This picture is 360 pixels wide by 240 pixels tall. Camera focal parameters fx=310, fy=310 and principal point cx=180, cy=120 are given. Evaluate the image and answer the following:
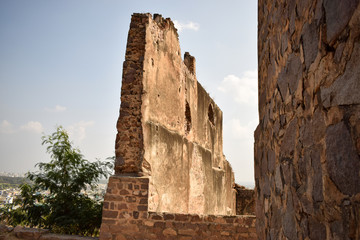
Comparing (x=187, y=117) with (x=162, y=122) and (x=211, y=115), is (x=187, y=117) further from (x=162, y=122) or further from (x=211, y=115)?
(x=211, y=115)

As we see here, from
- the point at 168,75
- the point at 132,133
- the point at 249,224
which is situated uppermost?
the point at 168,75

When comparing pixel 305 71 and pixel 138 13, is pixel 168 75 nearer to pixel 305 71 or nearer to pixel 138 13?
pixel 138 13

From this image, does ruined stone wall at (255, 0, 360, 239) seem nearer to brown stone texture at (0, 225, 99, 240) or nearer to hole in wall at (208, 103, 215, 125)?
brown stone texture at (0, 225, 99, 240)

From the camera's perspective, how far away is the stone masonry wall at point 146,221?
5.42 meters

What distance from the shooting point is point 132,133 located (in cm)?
616

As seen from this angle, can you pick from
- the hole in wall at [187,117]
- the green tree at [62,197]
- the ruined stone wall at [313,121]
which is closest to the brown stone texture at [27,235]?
the green tree at [62,197]

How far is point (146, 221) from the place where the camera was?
18.3 feet

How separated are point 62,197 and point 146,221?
3259mm

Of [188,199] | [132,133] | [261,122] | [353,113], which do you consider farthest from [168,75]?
[353,113]

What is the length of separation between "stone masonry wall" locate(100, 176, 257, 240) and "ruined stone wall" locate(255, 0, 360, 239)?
10.1ft

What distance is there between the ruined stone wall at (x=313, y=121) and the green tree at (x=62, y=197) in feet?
19.3

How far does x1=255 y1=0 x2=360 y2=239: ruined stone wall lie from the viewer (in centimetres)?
108

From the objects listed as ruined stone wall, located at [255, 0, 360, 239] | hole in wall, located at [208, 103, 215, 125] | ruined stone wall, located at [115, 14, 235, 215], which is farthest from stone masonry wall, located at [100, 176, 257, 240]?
hole in wall, located at [208, 103, 215, 125]

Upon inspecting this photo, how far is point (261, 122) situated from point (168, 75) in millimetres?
5110
